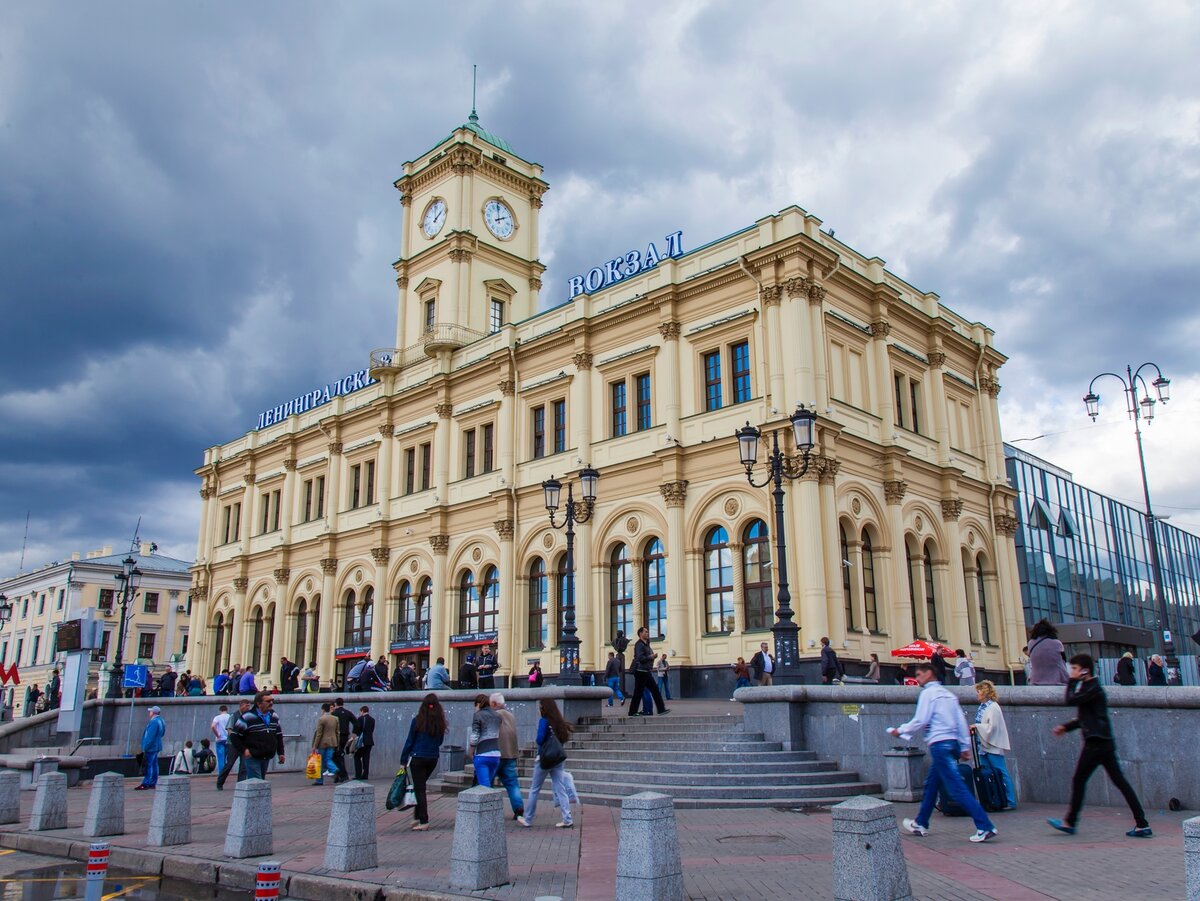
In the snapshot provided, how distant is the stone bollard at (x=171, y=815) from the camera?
40.8 feet

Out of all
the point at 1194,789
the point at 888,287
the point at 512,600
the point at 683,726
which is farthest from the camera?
the point at 512,600

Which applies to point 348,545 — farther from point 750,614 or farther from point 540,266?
point 750,614

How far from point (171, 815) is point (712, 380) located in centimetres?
2187

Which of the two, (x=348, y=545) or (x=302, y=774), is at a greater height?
(x=348, y=545)

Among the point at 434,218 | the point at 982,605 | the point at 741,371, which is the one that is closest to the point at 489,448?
the point at 741,371

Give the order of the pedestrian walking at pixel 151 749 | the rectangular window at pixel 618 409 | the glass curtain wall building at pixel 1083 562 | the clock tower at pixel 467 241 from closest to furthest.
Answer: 1. the pedestrian walking at pixel 151 749
2. the rectangular window at pixel 618 409
3. the clock tower at pixel 467 241
4. the glass curtain wall building at pixel 1083 562

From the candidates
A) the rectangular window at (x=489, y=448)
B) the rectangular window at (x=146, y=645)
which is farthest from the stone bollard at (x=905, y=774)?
the rectangular window at (x=146, y=645)

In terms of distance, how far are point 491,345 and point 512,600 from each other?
410 inches

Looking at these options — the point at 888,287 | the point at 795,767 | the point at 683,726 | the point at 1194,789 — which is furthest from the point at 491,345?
the point at 1194,789

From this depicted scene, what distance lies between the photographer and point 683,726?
727 inches

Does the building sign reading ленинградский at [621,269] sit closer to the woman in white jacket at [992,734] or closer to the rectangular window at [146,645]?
the woman in white jacket at [992,734]

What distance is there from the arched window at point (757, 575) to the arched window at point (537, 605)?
8.47 metres

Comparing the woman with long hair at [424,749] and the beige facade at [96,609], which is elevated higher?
the beige facade at [96,609]

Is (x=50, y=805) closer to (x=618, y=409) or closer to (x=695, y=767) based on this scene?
(x=695, y=767)
